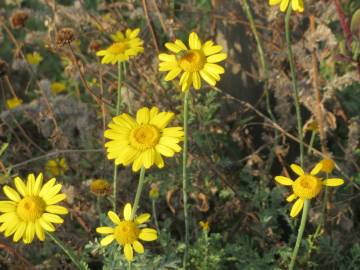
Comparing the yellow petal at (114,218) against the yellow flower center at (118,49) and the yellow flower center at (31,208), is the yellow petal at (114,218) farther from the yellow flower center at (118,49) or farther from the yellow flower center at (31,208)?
the yellow flower center at (118,49)

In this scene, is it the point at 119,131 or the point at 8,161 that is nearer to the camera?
the point at 119,131

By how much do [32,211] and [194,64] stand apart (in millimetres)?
712

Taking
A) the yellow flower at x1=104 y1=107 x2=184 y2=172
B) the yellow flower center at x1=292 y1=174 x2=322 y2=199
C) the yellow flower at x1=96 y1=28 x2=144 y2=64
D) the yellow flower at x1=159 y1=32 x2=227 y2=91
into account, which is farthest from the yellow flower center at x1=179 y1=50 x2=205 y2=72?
the yellow flower center at x1=292 y1=174 x2=322 y2=199

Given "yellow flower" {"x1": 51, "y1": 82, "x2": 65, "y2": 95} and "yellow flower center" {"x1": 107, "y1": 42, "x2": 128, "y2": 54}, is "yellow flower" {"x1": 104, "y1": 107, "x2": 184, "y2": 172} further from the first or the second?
"yellow flower" {"x1": 51, "y1": 82, "x2": 65, "y2": 95}

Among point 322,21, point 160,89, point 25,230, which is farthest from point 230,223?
point 25,230

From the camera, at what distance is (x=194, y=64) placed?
1.88 meters

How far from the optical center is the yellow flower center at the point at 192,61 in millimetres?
1871

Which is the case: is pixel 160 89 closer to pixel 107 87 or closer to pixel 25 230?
pixel 107 87

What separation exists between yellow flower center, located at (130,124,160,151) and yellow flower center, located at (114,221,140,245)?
0.26 m

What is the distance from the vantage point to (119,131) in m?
1.82

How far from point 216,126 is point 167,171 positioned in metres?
0.51

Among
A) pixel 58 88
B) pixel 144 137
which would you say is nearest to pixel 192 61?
pixel 144 137

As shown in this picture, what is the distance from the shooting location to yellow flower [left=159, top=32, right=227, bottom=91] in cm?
186

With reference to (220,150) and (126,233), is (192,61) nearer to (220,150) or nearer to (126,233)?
(126,233)
